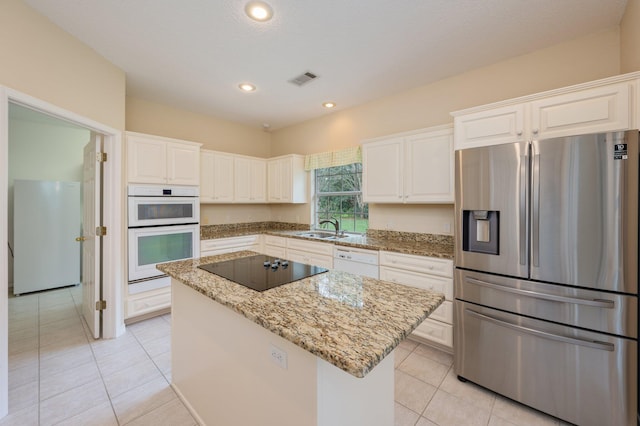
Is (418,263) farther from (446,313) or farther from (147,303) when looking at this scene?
(147,303)

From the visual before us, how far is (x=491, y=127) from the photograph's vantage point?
2.10m

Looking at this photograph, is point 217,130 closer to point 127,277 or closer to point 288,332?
point 127,277

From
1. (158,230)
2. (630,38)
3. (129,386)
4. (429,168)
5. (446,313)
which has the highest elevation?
(630,38)

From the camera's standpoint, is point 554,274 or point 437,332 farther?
point 437,332

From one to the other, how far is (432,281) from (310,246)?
1575 millimetres

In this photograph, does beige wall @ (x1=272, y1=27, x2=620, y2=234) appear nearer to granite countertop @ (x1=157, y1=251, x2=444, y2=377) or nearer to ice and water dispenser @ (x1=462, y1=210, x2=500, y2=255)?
ice and water dispenser @ (x1=462, y1=210, x2=500, y2=255)

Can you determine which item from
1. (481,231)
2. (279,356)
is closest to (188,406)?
(279,356)

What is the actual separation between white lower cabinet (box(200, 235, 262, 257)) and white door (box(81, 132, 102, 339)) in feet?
3.57

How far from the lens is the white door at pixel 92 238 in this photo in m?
2.71

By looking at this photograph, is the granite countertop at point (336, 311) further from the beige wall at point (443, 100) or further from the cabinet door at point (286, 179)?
the cabinet door at point (286, 179)

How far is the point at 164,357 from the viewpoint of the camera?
2.38m

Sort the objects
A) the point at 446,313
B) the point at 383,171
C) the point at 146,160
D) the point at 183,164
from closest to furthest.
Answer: the point at 446,313, the point at 146,160, the point at 383,171, the point at 183,164

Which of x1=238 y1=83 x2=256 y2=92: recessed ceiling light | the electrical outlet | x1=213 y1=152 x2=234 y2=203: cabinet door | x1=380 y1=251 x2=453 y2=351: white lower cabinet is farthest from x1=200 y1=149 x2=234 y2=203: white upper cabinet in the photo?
the electrical outlet

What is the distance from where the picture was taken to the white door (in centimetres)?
271
